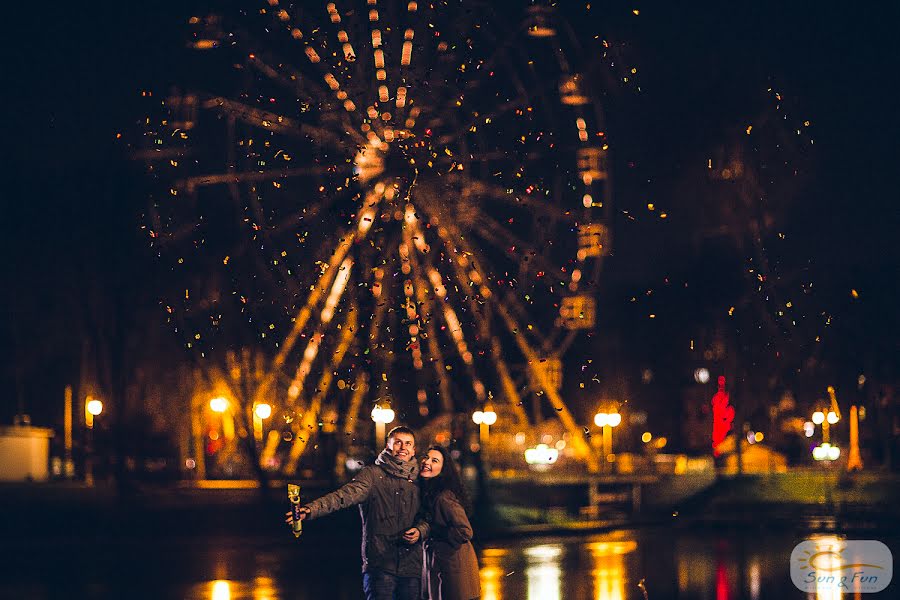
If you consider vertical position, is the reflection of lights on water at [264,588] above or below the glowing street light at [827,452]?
below

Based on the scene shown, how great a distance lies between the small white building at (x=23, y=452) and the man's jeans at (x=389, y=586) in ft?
158

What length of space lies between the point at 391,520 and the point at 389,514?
0.17 feet

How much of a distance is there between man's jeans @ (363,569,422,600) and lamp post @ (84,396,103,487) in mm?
44617

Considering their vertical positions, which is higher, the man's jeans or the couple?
the couple

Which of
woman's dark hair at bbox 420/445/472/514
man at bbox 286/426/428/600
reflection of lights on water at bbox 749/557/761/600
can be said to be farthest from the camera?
reflection of lights on water at bbox 749/557/761/600

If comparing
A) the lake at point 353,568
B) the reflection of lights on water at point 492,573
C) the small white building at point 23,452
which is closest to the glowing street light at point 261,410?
the lake at point 353,568

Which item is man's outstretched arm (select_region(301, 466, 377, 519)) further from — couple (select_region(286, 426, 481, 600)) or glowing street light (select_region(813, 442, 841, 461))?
glowing street light (select_region(813, 442, 841, 461))

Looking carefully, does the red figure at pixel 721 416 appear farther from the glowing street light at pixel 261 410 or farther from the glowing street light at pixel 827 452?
the glowing street light at pixel 261 410

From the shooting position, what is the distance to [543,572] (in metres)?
23.4

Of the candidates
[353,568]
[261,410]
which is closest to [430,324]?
[353,568]

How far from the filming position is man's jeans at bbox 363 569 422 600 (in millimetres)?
11875

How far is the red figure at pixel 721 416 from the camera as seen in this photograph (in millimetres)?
61500

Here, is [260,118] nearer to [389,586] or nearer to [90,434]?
[389,586]

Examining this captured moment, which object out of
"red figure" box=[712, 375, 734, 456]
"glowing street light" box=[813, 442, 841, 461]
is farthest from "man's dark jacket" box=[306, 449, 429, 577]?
"glowing street light" box=[813, 442, 841, 461]
